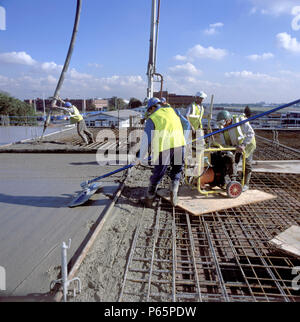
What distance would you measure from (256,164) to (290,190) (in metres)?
1.68

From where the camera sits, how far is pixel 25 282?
2109mm

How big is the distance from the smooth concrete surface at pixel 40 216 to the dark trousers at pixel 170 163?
0.90m

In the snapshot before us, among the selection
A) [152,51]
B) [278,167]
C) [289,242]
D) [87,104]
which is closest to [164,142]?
[289,242]

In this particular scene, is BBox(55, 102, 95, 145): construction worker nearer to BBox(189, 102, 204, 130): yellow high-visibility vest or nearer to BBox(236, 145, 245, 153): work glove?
BBox(189, 102, 204, 130): yellow high-visibility vest

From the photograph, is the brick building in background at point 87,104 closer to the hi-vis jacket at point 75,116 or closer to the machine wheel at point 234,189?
the hi-vis jacket at point 75,116

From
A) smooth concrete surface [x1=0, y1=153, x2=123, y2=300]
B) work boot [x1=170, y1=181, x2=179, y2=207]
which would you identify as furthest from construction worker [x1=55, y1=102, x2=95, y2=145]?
work boot [x1=170, y1=181, x2=179, y2=207]

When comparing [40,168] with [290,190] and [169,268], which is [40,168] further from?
[290,190]

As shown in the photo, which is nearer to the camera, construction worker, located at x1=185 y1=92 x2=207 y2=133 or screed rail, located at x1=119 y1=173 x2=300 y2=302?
screed rail, located at x1=119 y1=173 x2=300 y2=302

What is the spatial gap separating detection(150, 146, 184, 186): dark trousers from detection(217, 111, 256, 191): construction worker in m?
0.92

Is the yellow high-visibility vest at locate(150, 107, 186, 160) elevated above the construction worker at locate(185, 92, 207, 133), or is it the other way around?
the construction worker at locate(185, 92, 207, 133)

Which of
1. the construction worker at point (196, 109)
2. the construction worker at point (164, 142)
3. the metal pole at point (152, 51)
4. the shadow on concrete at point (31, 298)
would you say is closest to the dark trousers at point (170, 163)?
the construction worker at point (164, 142)

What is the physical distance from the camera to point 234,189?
152 inches

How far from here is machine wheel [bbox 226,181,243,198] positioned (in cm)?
381

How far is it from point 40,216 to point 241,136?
3.24m
